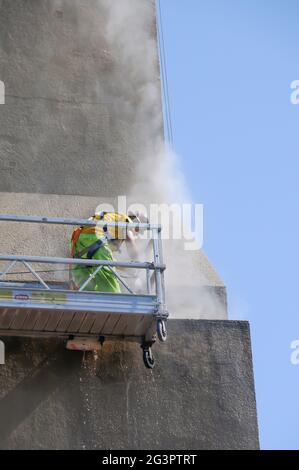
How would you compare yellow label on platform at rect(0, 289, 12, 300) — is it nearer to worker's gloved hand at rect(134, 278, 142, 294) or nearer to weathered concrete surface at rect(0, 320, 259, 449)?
weathered concrete surface at rect(0, 320, 259, 449)

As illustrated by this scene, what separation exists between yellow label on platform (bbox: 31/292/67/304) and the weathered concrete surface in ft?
2.59

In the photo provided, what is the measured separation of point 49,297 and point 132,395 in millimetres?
1448

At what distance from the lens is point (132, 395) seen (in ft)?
42.5

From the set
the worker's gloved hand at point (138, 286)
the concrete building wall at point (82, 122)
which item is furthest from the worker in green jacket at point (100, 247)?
the concrete building wall at point (82, 122)

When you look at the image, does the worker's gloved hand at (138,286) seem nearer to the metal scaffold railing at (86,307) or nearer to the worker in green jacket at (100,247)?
the worker in green jacket at (100,247)

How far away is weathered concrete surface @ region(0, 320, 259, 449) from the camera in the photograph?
12.6 meters

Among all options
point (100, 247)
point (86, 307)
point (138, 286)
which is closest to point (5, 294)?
point (86, 307)

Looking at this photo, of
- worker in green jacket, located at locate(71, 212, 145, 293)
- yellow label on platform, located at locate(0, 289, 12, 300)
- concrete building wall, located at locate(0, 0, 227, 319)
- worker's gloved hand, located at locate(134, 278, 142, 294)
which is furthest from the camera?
concrete building wall, located at locate(0, 0, 227, 319)

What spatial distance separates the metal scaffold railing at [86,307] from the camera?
487 inches

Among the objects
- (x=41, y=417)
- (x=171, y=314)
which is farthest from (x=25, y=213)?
(x=41, y=417)

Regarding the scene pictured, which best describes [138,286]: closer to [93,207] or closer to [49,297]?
[93,207]

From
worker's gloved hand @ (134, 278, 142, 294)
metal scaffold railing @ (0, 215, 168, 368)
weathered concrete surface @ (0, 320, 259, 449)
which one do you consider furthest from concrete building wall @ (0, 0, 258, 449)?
worker's gloved hand @ (134, 278, 142, 294)

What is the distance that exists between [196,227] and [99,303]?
3.29 meters

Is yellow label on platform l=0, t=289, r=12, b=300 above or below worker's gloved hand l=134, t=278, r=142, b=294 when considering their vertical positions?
below
